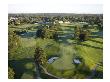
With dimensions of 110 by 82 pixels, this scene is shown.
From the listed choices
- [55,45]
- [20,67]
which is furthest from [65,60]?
[20,67]

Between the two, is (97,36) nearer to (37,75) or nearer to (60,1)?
(60,1)

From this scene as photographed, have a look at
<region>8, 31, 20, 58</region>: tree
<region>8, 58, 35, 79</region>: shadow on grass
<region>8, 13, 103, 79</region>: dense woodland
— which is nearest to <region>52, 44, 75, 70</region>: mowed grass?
<region>8, 13, 103, 79</region>: dense woodland

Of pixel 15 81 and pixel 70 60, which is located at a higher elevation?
pixel 70 60

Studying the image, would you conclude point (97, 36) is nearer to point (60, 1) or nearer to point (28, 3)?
point (60, 1)

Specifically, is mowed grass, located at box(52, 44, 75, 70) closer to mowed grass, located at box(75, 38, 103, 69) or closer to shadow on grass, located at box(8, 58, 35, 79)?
mowed grass, located at box(75, 38, 103, 69)

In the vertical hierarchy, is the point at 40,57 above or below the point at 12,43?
below

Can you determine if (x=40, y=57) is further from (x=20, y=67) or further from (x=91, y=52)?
(x=91, y=52)

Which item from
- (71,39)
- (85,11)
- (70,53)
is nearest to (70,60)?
(70,53)

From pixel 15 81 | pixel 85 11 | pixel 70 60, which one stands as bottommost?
pixel 15 81
